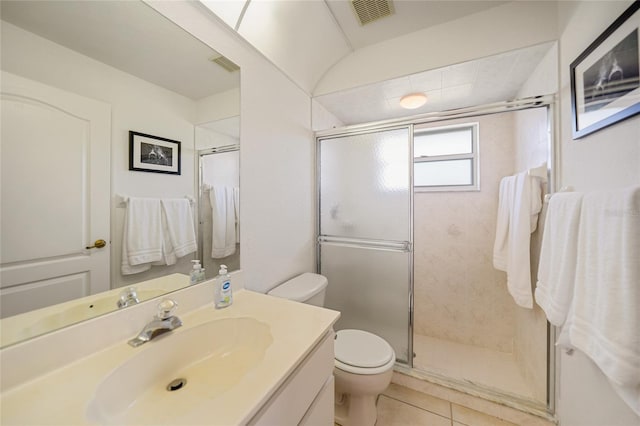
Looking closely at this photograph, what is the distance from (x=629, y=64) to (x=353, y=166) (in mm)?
1341

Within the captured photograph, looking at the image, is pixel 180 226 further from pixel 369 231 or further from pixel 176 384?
pixel 369 231

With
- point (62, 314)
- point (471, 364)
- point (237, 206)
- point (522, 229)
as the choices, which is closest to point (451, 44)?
point (522, 229)

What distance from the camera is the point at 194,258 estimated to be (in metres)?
1.04

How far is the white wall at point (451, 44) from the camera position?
51.1 inches

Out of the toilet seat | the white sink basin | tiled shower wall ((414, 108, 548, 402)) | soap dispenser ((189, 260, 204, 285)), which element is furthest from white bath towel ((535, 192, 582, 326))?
soap dispenser ((189, 260, 204, 285))

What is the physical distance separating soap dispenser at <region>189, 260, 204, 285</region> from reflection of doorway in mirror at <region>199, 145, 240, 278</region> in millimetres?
29

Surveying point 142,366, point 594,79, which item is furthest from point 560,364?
point 142,366

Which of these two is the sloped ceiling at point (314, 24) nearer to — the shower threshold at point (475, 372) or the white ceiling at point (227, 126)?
the white ceiling at point (227, 126)

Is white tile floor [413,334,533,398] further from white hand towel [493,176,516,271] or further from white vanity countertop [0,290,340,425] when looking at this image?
white vanity countertop [0,290,340,425]

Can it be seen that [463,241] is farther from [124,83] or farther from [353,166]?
[124,83]

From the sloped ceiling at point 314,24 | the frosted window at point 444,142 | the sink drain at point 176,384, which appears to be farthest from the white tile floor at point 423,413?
the sloped ceiling at point 314,24

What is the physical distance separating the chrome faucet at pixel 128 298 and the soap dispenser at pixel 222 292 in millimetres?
280

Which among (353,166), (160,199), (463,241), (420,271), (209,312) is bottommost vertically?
(420,271)

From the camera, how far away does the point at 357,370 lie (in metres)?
1.21
